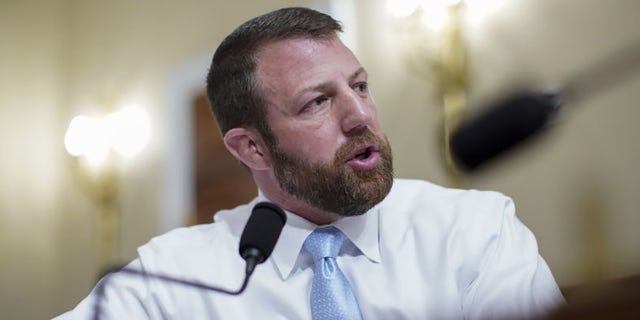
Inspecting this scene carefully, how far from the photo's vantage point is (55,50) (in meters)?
5.23

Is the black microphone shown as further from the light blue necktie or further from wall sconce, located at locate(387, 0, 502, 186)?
wall sconce, located at locate(387, 0, 502, 186)

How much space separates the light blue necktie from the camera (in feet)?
4.75

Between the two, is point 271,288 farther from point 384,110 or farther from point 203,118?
point 203,118

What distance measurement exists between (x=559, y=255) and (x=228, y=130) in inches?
49.2

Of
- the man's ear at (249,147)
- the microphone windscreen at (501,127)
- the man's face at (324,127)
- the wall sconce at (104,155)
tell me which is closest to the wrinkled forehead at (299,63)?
the man's face at (324,127)

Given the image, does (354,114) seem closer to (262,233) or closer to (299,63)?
(299,63)

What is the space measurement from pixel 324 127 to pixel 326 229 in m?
0.22

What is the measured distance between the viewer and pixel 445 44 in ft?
9.32

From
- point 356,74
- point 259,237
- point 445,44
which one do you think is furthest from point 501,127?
point 445,44

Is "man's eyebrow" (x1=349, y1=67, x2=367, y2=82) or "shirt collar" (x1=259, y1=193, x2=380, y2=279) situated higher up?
"man's eyebrow" (x1=349, y1=67, x2=367, y2=82)


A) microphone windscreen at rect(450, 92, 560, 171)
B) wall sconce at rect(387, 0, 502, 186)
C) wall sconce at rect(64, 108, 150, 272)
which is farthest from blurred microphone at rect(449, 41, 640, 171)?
wall sconce at rect(64, 108, 150, 272)

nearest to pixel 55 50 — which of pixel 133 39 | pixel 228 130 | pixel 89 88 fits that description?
pixel 89 88

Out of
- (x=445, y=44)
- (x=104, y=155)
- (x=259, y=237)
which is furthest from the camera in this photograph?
(x=104, y=155)

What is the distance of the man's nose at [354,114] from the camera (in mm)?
1563
